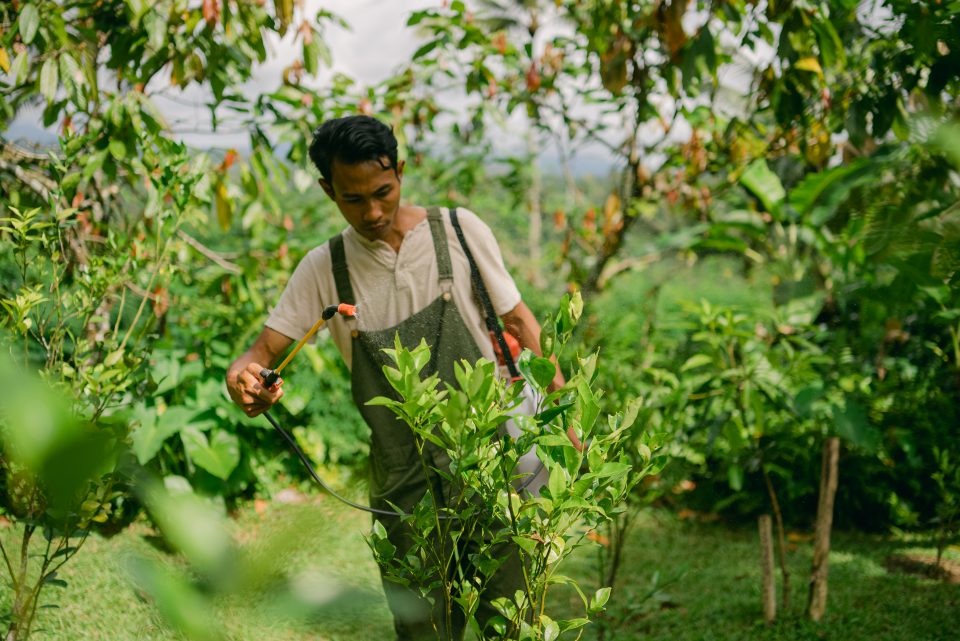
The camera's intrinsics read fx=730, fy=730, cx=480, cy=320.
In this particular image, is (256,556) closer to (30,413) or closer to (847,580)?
(30,413)

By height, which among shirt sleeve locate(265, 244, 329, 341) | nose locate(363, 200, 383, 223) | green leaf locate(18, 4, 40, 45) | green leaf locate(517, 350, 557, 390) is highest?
green leaf locate(18, 4, 40, 45)

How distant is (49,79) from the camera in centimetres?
202

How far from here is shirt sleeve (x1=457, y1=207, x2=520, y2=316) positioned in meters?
1.65

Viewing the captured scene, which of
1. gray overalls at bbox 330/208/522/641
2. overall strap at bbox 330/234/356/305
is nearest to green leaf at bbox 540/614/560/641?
gray overalls at bbox 330/208/522/641

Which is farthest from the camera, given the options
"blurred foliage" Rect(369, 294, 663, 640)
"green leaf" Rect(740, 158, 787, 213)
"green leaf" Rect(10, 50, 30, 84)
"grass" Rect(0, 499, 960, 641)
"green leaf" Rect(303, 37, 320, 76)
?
"green leaf" Rect(740, 158, 787, 213)

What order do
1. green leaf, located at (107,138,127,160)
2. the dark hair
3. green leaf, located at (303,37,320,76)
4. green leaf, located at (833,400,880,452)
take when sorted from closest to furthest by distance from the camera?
1. the dark hair
2. green leaf, located at (107,138,127,160)
3. green leaf, located at (833,400,880,452)
4. green leaf, located at (303,37,320,76)

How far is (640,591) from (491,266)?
1.91 metres

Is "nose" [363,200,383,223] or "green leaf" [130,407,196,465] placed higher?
"nose" [363,200,383,223]

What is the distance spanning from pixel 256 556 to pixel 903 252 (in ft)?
2.79

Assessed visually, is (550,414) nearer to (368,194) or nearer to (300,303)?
(368,194)

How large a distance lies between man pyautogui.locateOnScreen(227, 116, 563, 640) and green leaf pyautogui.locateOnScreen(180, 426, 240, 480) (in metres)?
1.78

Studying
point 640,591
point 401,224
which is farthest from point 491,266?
point 640,591

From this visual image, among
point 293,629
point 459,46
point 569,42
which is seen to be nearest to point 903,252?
point 293,629

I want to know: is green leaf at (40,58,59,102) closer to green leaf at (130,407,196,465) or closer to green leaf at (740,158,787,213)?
green leaf at (130,407,196,465)
